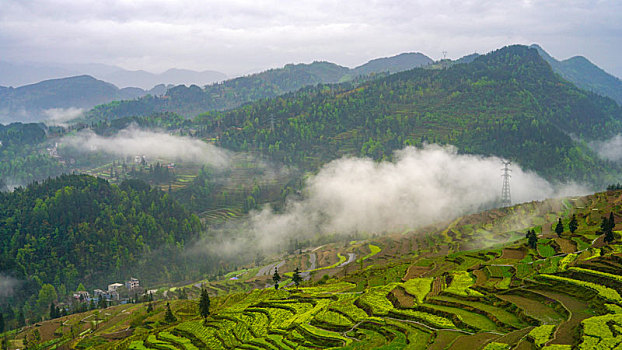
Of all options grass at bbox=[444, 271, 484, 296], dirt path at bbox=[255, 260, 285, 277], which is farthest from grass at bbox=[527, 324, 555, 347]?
dirt path at bbox=[255, 260, 285, 277]

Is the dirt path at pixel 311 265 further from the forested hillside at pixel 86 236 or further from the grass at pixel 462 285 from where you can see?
the grass at pixel 462 285

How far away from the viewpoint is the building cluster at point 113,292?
131125 mm

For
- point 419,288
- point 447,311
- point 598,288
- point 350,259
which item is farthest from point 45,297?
point 598,288

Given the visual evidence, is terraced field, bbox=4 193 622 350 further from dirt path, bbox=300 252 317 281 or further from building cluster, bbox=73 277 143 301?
building cluster, bbox=73 277 143 301

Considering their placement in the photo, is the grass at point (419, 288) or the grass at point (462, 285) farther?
the grass at point (419, 288)

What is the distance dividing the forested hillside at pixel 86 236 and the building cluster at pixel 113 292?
22.4 ft

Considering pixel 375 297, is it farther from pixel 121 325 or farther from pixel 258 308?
pixel 121 325

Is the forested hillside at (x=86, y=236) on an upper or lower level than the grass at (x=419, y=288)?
lower

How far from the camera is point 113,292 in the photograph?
13600 centimetres

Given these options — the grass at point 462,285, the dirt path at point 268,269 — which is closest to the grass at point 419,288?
the grass at point 462,285

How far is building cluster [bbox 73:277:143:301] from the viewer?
5162 inches

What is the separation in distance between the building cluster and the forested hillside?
6.84 metres

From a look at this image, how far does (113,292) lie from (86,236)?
31.6 meters

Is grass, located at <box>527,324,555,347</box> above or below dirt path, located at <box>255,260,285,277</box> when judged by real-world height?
above
